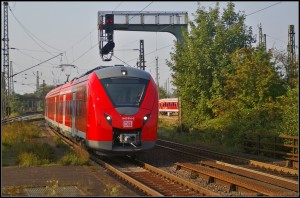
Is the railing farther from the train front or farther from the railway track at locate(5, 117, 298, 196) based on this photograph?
the train front

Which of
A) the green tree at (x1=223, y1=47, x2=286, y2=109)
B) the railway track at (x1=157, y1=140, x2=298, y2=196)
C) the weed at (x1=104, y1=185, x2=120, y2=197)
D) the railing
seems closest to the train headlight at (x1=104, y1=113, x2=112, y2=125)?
the railway track at (x1=157, y1=140, x2=298, y2=196)

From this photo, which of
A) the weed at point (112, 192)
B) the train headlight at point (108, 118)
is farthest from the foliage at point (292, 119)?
the weed at point (112, 192)

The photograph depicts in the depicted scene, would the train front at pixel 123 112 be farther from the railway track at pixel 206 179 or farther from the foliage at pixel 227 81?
the foliage at pixel 227 81

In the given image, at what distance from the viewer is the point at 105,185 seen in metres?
11.3

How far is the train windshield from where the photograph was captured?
50.3 ft

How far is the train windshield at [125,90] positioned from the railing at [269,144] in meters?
5.99

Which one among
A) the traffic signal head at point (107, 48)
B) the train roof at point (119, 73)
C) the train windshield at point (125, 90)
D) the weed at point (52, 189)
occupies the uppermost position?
the traffic signal head at point (107, 48)

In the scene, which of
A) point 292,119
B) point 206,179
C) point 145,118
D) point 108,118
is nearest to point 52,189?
point 206,179

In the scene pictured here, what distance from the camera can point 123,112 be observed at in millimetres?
14938

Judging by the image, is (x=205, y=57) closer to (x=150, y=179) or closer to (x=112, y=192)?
(x=150, y=179)

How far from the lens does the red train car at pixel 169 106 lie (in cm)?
6228

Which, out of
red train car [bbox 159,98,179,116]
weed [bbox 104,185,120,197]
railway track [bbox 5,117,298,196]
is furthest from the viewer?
red train car [bbox 159,98,179,116]

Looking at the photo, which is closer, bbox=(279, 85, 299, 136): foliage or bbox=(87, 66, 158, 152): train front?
bbox=(87, 66, 158, 152): train front

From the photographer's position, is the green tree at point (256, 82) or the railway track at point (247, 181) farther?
the green tree at point (256, 82)
